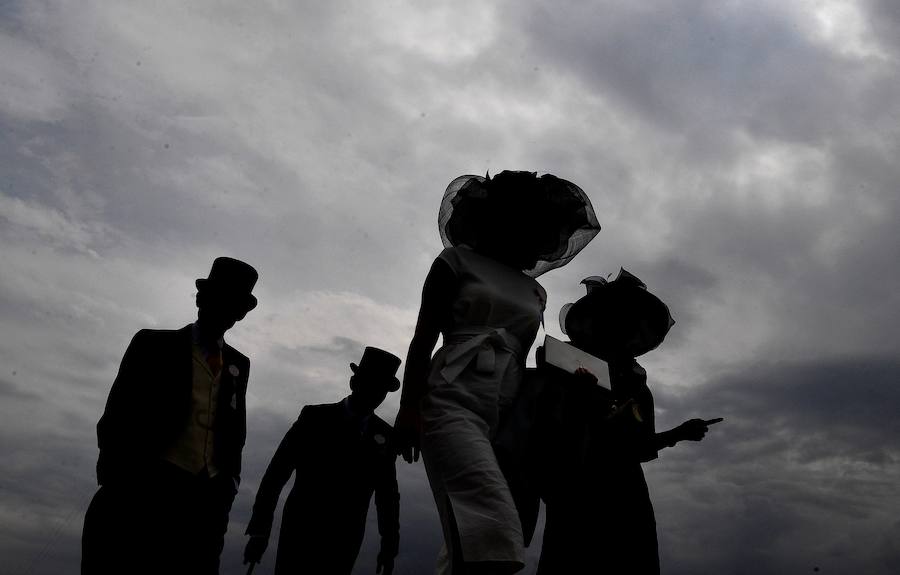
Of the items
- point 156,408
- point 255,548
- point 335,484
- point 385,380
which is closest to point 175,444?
point 156,408

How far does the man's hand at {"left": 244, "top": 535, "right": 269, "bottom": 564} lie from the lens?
5548 millimetres

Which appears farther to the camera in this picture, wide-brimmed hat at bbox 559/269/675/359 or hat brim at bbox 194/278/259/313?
hat brim at bbox 194/278/259/313

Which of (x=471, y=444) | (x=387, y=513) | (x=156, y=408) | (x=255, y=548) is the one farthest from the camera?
(x=387, y=513)

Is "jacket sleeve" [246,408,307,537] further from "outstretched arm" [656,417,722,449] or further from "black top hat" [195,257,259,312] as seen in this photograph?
"outstretched arm" [656,417,722,449]

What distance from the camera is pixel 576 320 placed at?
178 inches

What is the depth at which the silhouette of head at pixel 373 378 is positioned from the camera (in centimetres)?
672

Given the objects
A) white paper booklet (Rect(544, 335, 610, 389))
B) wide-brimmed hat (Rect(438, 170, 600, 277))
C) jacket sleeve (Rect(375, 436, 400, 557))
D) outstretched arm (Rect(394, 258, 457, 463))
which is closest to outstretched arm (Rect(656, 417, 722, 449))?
white paper booklet (Rect(544, 335, 610, 389))

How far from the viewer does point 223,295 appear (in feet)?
15.4

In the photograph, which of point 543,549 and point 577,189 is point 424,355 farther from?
point 577,189

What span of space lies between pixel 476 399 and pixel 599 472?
0.84 m

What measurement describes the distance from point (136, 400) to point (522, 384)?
7.15 feet

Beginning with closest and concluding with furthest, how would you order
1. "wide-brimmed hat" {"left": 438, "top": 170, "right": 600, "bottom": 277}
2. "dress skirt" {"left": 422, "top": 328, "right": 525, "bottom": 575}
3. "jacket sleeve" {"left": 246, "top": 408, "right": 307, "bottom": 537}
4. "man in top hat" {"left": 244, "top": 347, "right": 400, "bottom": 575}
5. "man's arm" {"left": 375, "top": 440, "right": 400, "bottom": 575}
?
1. "dress skirt" {"left": 422, "top": 328, "right": 525, "bottom": 575}
2. "wide-brimmed hat" {"left": 438, "top": 170, "right": 600, "bottom": 277}
3. "jacket sleeve" {"left": 246, "top": 408, "right": 307, "bottom": 537}
4. "man in top hat" {"left": 244, "top": 347, "right": 400, "bottom": 575}
5. "man's arm" {"left": 375, "top": 440, "right": 400, "bottom": 575}

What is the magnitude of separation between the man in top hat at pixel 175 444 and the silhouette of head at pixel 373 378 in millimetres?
1986

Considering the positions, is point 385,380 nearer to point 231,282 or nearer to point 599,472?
point 231,282
